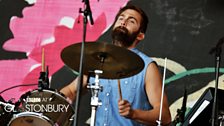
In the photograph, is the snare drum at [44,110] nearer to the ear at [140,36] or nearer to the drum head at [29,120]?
the drum head at [29,120]

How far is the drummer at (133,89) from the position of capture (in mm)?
4098

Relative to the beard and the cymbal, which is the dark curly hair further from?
the cymbal

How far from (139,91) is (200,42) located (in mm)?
590

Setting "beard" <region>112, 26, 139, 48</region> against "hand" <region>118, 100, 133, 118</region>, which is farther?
"beard" <region>112, 26, 139, 48</region>

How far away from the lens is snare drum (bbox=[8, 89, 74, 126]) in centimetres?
369

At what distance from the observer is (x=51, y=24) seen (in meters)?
4.63

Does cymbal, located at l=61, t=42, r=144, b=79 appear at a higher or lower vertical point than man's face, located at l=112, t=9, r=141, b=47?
lower

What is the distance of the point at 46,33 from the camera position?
461 cm

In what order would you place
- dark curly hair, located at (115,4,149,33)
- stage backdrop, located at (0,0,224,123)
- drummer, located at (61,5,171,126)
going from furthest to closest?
dark curly hair, located at (115,4,149,33)
stage backdrop, located at (0,0,224,123)
drummer, located at (61,5,171,126)

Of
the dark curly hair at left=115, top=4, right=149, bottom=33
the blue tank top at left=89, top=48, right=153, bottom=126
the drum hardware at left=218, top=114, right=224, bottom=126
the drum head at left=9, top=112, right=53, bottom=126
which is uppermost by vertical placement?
the dark curly hair at left=115, top=4, right=149, bottom=33

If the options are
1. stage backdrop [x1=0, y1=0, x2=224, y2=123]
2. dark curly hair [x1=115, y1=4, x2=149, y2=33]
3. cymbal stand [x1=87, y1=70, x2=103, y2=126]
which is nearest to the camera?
cymbal stand [x1=87, y1=70, x2=103, y2=126]

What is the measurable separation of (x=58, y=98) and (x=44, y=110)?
0.40 feet

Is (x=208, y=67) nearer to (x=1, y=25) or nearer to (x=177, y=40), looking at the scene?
(x=177, y=40)

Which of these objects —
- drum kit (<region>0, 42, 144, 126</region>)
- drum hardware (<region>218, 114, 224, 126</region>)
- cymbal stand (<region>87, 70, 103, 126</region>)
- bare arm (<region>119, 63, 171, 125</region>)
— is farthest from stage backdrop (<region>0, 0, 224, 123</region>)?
cymbal stand (<region>87, 70, 103, 126</region>)
